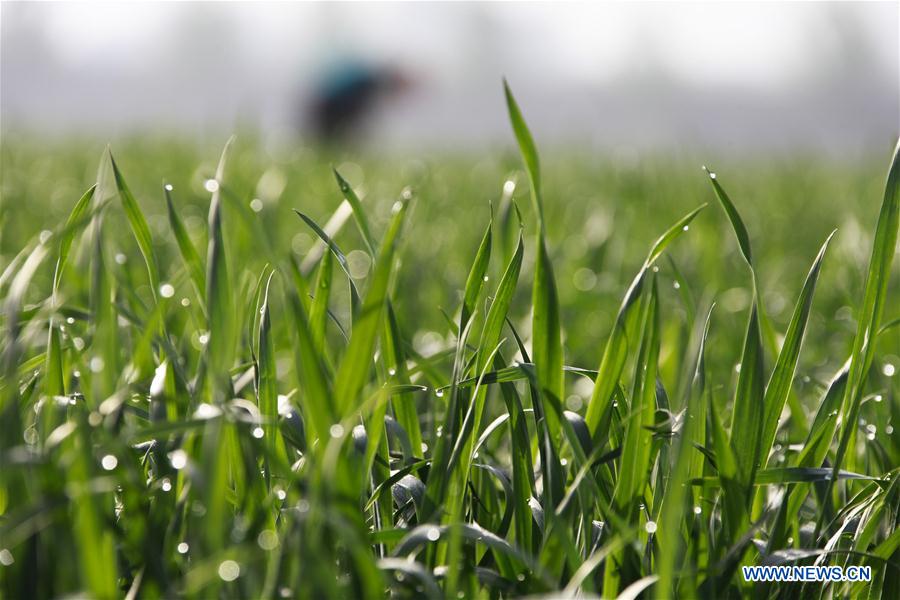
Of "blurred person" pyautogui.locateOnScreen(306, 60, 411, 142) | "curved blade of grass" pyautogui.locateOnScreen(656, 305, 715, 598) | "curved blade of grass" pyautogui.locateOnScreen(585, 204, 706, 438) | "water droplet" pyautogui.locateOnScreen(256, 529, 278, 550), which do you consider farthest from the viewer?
"blurred person" pyautogui.locateOnScreen(306, 60, 411, 142)

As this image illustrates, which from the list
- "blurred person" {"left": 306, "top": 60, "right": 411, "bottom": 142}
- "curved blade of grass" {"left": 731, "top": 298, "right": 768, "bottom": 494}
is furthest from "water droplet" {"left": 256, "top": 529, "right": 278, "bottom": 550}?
"blurred person" {"left": 306, "top": 60, "right": 411, "bottom": 142}

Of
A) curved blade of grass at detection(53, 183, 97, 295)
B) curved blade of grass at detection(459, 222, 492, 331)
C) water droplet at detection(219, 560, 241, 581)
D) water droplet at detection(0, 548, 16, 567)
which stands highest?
curved blade of grass at detection(53, 183, 97, 295)

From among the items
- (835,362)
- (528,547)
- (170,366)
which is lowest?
(835,362)

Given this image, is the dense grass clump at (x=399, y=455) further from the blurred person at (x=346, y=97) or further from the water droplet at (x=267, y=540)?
the blurred person at (x=346, y=97)

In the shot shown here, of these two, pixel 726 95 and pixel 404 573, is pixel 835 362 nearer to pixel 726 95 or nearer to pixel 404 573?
pixel 404 573

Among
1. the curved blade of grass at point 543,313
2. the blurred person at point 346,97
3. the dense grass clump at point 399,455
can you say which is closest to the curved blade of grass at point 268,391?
the dense grass clump at point 399,455

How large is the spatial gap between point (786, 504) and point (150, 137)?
16.5 ft

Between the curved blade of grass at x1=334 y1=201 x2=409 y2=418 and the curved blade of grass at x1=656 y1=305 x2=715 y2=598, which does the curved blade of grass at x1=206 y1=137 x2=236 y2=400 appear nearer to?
the curved blade of grass at x1=334 y1=201 x2=409 y2=418

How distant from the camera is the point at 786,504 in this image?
69 centimetres

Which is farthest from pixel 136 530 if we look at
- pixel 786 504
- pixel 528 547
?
pixel 786 504

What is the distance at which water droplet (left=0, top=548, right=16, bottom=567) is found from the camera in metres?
0.54

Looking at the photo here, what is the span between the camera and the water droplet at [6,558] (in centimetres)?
54

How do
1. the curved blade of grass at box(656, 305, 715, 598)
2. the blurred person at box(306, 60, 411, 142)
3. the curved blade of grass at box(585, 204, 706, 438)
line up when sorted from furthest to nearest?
the blurred person at box(306, 60, 411, 142), the curved blade of grass at box(585, 204, 706, 438), the curved blade of grass at box(656, 305, 715, 598)

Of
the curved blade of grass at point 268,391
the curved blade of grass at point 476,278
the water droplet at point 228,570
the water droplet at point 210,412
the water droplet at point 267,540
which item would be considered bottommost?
the water droplet at point 267,540
